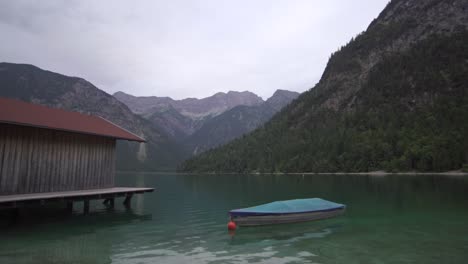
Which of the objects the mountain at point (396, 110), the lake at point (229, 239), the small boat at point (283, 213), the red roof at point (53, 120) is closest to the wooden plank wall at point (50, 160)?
the red roof at point (53, 120)

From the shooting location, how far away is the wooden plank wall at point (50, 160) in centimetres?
2270

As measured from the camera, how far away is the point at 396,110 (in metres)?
150

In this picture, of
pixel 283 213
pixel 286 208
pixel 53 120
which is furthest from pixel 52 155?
pixel 286 208

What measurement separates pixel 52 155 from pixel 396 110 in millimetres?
150964

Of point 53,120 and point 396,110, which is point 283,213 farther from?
point 396,110

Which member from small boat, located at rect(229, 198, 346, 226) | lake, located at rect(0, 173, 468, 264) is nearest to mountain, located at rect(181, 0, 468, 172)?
small boat, located at rect(229, 198, 346, 226)

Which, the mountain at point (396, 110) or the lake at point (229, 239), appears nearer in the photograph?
the lake at point (229, 239)

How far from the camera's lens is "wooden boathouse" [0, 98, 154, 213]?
2248 cm

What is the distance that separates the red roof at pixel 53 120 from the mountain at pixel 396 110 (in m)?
104

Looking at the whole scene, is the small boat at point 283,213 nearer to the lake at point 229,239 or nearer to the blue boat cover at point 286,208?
the blue boat cover at point 286,208

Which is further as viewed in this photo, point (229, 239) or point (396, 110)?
point (396, 110)

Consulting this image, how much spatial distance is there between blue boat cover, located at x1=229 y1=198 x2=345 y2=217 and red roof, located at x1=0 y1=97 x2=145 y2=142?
549 inches

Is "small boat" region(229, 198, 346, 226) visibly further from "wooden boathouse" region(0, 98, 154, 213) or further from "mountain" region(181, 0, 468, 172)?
"mountain" region(181, 0, 468, 172)

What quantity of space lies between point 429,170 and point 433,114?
35.4 metres
